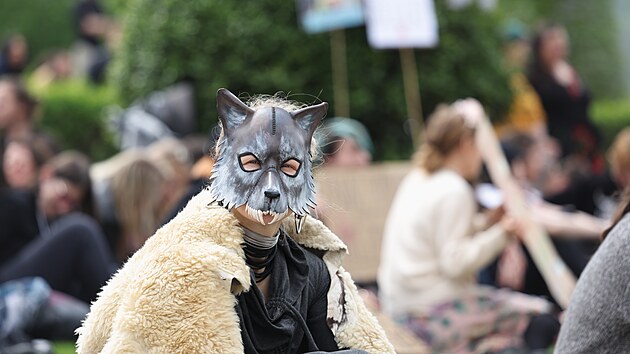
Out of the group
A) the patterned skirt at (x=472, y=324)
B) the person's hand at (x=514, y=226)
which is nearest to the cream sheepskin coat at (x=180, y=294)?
the patterned skirt at (x=472, y=324)

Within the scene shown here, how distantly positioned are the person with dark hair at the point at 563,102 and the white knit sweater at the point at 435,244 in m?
4.39

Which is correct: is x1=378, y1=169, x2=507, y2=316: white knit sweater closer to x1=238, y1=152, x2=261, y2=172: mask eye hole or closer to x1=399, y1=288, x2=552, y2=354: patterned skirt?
x1=399, y1=288, x2=552, y2=354: patterned skirt

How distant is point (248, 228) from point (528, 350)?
3.86m

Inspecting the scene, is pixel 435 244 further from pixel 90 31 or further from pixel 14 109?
pixel 90 31

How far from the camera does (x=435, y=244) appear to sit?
6543 mm

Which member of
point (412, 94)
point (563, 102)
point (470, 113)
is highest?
point (470, 113)

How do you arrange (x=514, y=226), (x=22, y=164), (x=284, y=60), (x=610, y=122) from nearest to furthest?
(x=514, y=226) → (x=22, y=164) → (x=284, y=60) → (x=610, y=122)

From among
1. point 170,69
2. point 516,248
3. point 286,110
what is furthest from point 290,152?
point 170,69

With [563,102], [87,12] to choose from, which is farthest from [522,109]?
[87,12]

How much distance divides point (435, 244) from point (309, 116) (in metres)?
3.49

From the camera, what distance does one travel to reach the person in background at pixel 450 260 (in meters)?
6.38

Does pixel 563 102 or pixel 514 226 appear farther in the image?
pixel 563 102

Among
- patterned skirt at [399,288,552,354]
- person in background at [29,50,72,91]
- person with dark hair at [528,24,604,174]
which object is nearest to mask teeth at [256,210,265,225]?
patterned skirt at [399,288,552,354]

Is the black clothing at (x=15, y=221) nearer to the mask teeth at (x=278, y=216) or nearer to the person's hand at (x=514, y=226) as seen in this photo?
the person's hand at (x=514, y=226)
